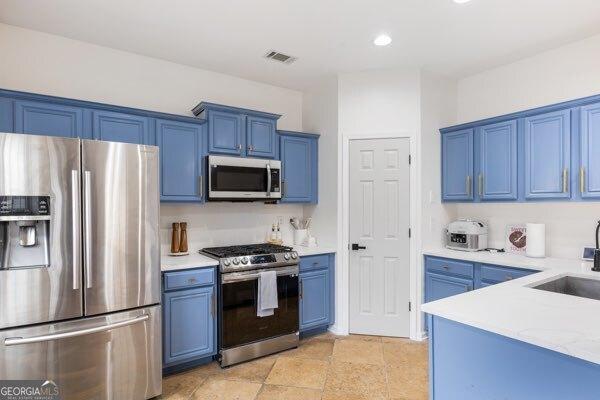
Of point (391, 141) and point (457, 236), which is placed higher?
point (391, 141)

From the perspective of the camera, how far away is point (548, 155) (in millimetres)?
2811

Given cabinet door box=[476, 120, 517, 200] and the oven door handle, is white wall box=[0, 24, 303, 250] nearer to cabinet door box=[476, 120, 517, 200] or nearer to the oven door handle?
the oven door handle

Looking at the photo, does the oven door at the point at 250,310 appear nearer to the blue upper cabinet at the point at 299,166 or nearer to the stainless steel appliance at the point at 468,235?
the blue upper cabinet at the point at 299,166

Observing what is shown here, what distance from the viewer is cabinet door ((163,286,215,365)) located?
2.61 m

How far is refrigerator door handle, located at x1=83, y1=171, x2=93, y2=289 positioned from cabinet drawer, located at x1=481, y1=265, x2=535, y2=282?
3.02 m

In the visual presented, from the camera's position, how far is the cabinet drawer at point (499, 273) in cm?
269

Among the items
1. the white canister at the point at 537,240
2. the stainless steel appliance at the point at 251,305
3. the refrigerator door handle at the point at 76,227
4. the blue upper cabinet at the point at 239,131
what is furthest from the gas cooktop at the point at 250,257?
the white canister at the point at 537,240

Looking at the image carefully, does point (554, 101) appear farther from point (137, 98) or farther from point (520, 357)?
point (137, 98)

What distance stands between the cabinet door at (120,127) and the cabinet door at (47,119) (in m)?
0.12

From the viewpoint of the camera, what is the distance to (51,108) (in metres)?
2.45

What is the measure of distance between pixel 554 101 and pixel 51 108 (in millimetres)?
4203

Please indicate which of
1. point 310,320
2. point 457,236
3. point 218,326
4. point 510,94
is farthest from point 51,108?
point 510,94

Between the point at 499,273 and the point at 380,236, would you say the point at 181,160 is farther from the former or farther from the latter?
the point at 499,273

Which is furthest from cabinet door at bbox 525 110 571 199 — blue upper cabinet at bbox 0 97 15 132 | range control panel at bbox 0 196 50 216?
blue upper cabinet at bbox 0 97 15 132
